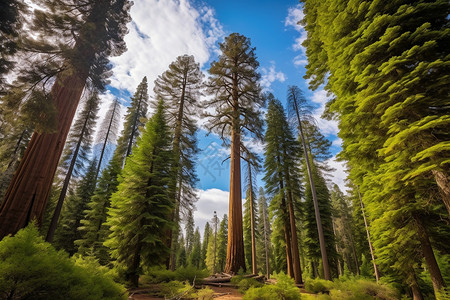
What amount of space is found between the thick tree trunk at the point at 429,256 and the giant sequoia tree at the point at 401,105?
0.02 m

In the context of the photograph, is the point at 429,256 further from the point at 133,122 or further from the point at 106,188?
the point at 133,122

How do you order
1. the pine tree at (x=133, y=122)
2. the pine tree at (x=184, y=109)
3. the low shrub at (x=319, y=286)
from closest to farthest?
the low shrub at (x=319, y=286) → the pine tree at (x=184, y=109) → the pine tree at (x=133, y=122)

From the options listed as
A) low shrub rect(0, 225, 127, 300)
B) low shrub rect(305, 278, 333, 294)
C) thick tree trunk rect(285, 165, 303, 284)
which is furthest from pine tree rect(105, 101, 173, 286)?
thick tree trunk rect(285, 165, 303, 284)

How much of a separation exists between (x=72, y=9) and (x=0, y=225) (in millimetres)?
7475

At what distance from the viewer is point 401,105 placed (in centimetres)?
395

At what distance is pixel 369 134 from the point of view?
519 cm

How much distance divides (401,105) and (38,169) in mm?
9515

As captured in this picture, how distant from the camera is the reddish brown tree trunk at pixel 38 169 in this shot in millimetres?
4784

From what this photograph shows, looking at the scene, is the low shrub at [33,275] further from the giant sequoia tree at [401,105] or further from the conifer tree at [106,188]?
the giant sequoia tree at [401,105]

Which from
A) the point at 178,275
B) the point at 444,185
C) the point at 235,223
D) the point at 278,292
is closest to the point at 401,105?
the point at 444,185

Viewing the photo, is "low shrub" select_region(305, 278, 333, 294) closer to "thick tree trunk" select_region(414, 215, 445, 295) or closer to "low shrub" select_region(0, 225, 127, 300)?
"thick tree trunk" select_region(414, 215, 445, 295)

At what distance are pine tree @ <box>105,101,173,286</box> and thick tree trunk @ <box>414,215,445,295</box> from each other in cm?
829

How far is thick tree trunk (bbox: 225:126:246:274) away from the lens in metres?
9.33

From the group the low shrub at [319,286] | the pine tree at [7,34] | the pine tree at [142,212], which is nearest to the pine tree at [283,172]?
the low shrub at [319,286]
